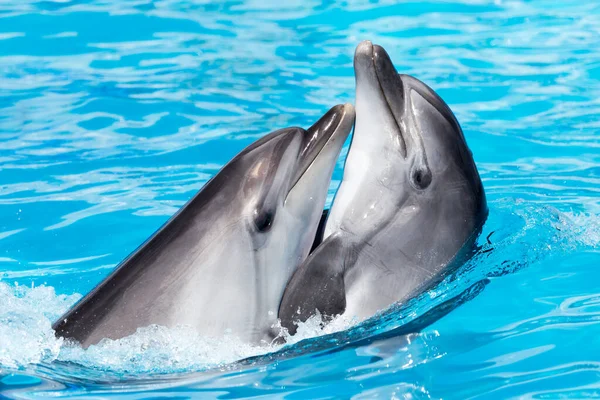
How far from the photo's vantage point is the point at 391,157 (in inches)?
221

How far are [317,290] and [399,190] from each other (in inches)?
35.3

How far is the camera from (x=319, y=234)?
566 cm

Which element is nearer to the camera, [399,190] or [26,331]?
[26,331]

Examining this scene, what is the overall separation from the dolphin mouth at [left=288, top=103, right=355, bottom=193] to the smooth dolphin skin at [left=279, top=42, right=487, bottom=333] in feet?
1.30

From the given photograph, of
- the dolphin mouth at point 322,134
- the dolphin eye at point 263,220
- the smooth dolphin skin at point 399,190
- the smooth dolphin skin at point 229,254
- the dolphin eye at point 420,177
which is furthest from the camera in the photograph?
the dolphin eye at point 420,177

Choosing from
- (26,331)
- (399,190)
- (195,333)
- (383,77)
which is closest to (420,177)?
(399,190)

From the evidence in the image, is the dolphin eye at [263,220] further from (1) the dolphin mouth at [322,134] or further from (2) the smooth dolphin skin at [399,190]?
(2) the smooth dolphin skin at [399,190]

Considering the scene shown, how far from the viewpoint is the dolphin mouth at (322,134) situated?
5074mm

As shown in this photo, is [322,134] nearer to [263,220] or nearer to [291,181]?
[291,181]

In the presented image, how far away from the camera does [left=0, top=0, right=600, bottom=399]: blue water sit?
480cm

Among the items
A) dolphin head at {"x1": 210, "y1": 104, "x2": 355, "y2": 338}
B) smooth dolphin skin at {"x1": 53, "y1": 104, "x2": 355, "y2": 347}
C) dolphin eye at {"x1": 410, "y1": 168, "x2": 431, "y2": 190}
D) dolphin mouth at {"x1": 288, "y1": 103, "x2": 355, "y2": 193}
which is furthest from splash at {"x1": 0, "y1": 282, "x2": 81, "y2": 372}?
dolphin eye at {"x1": 410, "y1": 168, "x2": 431, "y2": 190}

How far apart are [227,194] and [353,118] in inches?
36.7

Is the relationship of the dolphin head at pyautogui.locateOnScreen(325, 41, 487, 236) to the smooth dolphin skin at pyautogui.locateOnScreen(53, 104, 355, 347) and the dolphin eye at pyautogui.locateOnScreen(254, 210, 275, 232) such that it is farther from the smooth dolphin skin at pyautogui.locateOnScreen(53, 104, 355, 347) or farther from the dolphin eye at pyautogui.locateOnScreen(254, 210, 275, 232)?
the dolphin eye at pyautogui.locateOnScreen(254, 210, 275, 232)

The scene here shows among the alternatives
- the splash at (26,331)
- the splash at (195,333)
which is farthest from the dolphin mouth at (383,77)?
the splash at (26,331)
